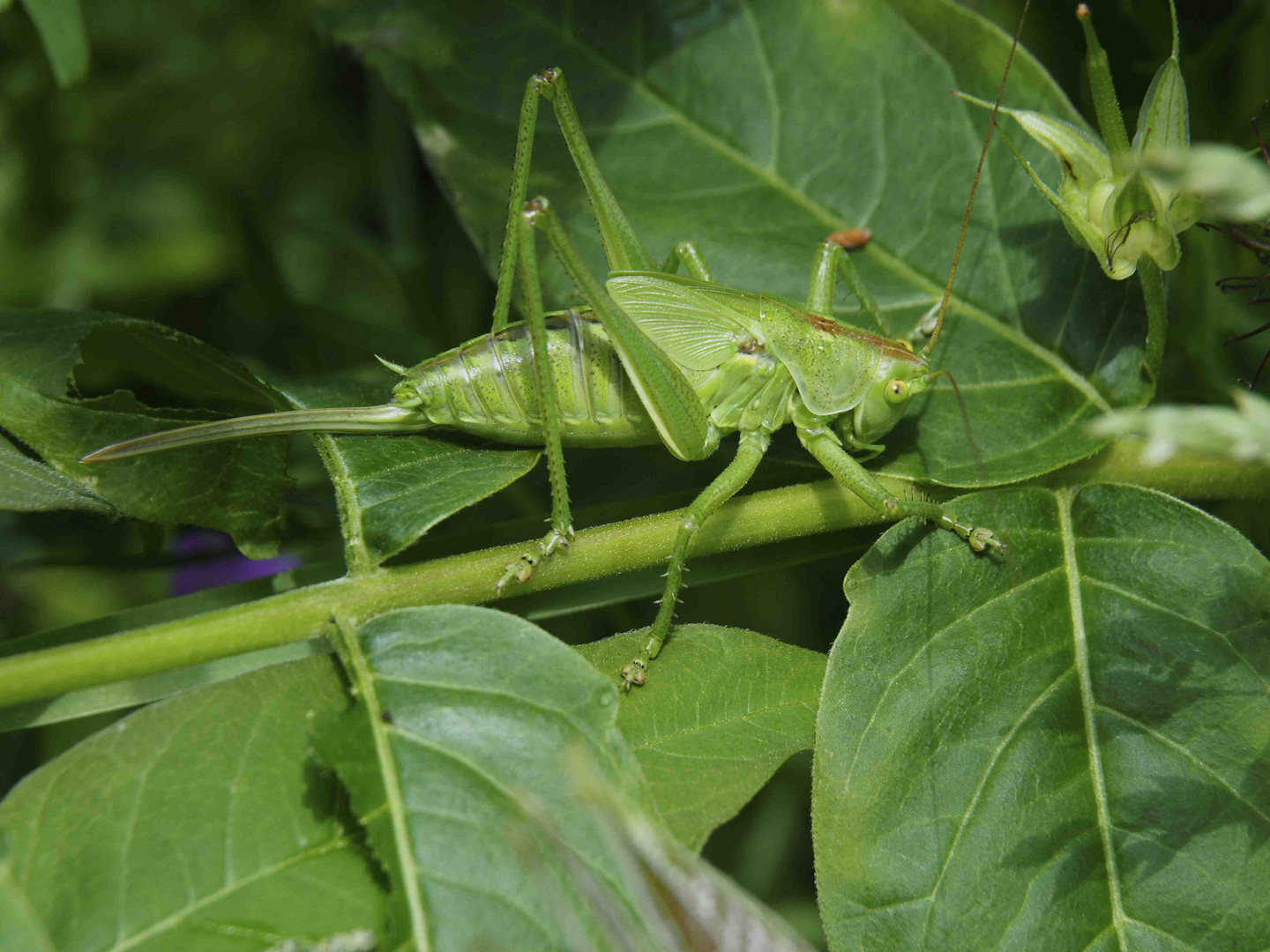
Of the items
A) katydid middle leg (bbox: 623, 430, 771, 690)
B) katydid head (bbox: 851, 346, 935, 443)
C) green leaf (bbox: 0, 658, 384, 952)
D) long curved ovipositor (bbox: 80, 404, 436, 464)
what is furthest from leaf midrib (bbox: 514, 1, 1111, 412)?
green leaf (bbox: 0, 658, 384, 952)

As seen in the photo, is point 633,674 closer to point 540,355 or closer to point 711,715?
point 711,715

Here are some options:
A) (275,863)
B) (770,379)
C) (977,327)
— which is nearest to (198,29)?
(770,379)

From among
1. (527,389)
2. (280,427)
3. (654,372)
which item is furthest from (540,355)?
(280,427)

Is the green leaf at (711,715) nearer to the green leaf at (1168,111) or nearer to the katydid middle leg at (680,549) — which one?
the katydid middle leg at (680,549)

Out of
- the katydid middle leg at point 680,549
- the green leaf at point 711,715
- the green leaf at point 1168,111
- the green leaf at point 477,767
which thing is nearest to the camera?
the green leaf at point 477,767

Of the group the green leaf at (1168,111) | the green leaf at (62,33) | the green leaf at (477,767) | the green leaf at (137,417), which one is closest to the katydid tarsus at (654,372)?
the green leaf at (137,417)

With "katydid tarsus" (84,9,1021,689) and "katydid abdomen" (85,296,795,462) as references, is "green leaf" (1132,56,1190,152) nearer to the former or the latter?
"katydid tarsus" (84,9,1021,689)

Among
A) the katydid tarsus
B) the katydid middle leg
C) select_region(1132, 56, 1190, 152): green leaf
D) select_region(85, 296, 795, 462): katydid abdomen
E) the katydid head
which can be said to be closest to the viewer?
select_region(1132, 56, 1190, 152): green leaf

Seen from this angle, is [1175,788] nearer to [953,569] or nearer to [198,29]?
[953,569]
